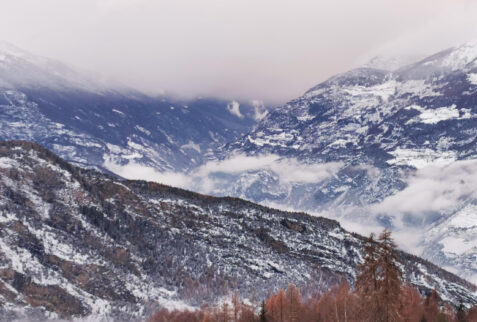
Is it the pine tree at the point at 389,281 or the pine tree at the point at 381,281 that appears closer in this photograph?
the pine tree at the point at 389,281

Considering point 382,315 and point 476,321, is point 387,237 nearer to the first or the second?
point 382,315

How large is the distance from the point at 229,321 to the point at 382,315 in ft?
449

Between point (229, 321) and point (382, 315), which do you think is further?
point (229, 321)

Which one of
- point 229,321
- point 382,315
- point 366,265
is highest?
point 229,321

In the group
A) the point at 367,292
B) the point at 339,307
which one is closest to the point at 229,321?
the point at 339,307

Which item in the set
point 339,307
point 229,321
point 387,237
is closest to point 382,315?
point 387,237

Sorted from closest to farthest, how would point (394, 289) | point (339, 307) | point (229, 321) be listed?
point (394, 289)
point (339, 307)
point (229, 321)

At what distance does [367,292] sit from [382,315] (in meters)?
3.00

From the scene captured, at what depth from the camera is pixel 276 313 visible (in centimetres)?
18688

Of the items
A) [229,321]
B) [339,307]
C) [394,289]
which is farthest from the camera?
[229,321]

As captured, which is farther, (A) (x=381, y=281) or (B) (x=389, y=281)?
(A) (x=381, y=281)

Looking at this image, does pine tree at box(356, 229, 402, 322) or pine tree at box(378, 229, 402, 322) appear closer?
pine tree at box(378, 229, 402, 322)

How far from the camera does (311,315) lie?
654 feet

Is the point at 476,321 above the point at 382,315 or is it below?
above
